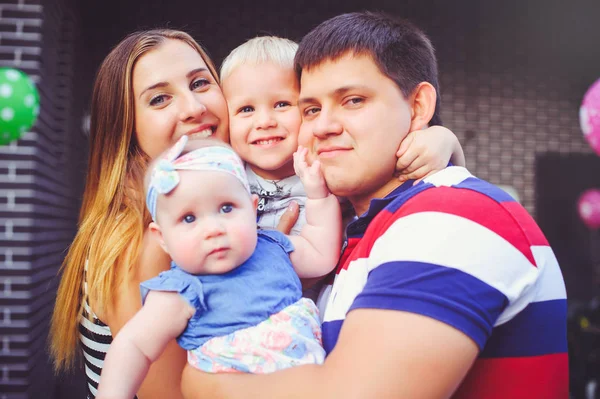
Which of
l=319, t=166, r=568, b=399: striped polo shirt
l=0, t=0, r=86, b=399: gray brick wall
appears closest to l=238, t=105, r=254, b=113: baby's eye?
l=319, t=166, r=568, b=399: striped polo shirt

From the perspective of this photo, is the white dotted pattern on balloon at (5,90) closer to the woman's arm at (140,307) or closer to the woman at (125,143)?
the woman at (125,143)

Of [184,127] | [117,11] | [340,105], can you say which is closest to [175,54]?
[184,127]

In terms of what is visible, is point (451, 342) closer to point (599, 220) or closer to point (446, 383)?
point (446, 383)

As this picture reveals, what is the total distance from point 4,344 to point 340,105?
3532 mm

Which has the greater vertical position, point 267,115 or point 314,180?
point 267,115

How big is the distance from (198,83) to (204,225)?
85 cm

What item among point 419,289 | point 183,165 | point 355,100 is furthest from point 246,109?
Answer: point 419,289

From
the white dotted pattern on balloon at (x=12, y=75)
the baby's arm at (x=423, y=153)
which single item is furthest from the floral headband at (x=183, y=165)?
the white dotted pattern on balloon at (x=12, y=75)

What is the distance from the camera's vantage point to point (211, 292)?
1.41 meters

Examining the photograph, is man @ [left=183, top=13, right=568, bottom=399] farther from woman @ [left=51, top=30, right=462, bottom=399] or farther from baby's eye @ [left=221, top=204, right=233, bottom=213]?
woman @ [left=51, top=30, right=462, bottom=399]

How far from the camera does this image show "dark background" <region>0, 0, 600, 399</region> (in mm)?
4066

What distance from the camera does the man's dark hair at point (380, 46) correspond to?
1.62 meters

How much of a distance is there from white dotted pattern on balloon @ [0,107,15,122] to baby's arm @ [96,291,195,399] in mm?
2255

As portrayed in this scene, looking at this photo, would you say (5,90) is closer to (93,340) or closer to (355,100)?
(93,340)
